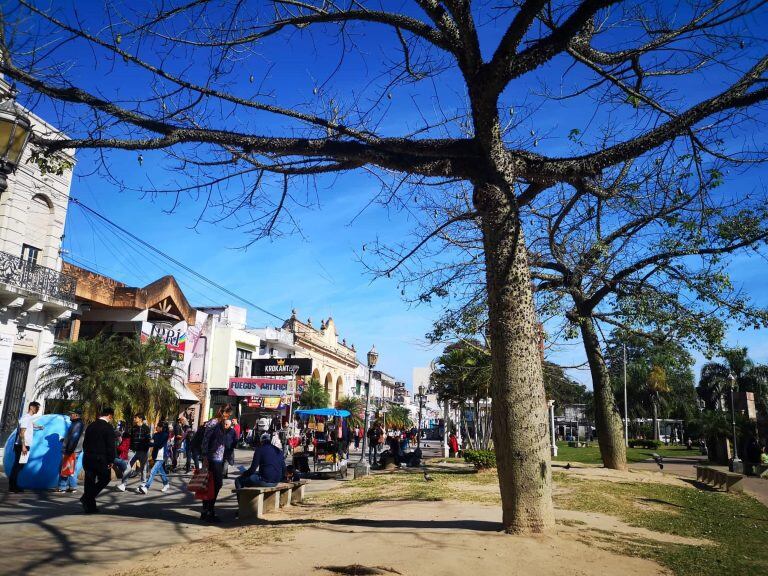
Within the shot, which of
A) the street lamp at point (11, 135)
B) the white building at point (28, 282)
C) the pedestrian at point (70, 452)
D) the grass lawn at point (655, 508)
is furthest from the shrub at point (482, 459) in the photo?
the white building at point (28, 282)

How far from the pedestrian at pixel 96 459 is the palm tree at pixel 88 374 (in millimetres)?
9372

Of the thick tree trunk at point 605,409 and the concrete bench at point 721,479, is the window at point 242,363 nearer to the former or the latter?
the thick tree trunk at point 605,409

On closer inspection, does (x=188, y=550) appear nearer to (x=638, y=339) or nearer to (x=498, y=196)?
(x=498, y=196)

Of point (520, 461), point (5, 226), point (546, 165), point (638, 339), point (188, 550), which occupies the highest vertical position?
point (5, 226)

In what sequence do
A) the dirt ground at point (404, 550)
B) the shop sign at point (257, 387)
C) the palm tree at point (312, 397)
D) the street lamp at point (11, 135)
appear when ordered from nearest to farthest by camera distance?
1. the dirt ground at point (404, 550)
2. the street lamp at point (11, 135)
3. the shop sign at point (257, 387)
4. the palm tree at point (312, 397)

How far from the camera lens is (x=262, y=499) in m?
8.56

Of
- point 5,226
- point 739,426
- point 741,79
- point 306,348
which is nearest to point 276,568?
point 741,79

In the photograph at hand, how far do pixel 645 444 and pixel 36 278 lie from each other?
44.2 meters

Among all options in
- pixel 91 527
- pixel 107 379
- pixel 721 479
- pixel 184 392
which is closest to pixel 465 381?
pixel 721 479

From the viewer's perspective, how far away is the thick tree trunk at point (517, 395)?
6328mm

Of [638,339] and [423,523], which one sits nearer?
[423,523]

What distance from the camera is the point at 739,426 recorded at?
2650 cm

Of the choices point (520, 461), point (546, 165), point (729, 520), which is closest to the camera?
point (520, 461)

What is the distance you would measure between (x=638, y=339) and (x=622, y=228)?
3751 mm
